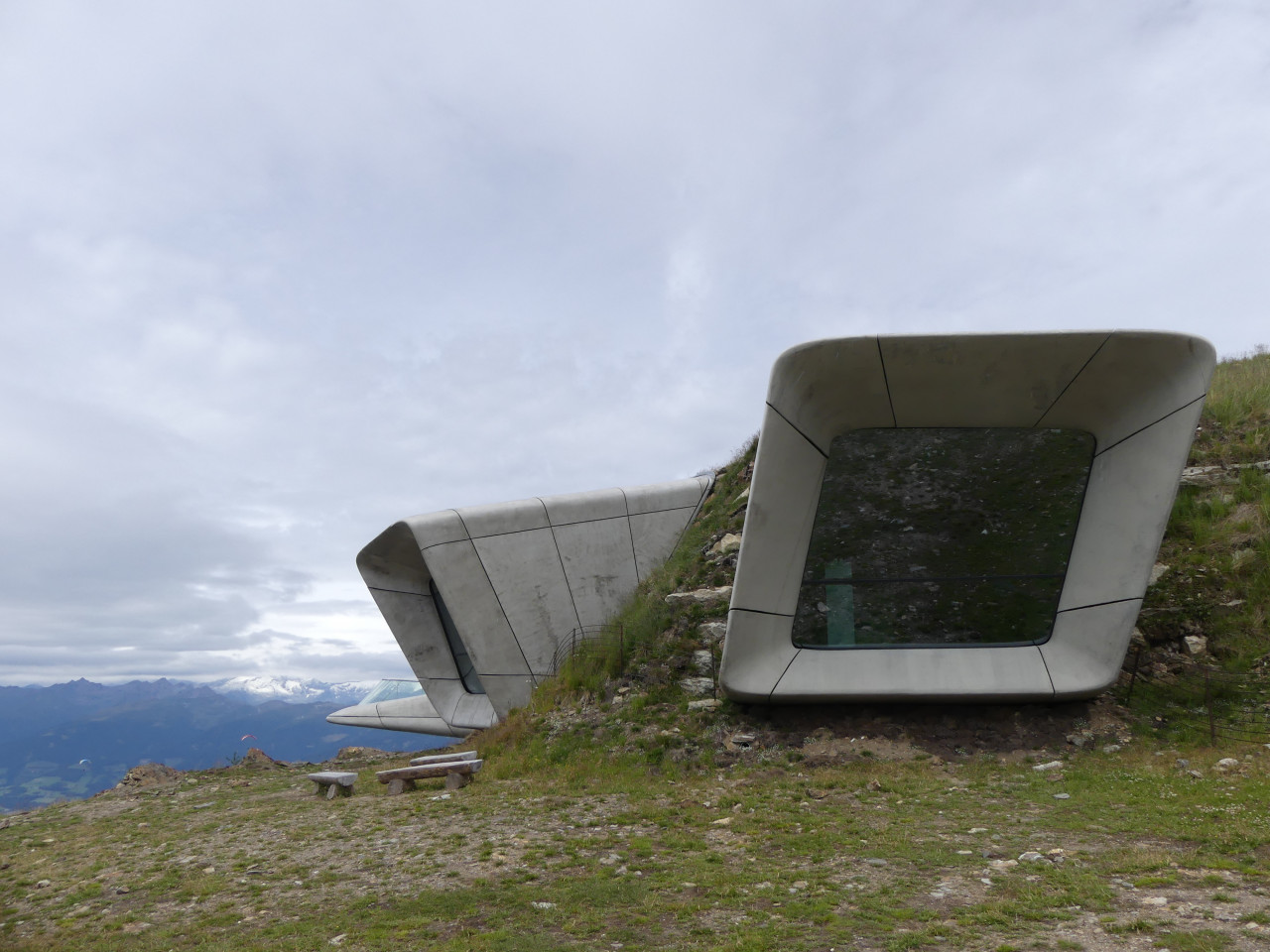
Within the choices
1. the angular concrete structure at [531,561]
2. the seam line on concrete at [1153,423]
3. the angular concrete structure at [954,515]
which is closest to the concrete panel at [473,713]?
the angular concrete structure at [531,561]

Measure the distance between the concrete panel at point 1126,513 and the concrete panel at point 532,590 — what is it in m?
12.2

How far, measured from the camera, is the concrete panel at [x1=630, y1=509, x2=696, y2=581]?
20.9m

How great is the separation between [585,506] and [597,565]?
1.65 m

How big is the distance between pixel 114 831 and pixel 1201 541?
63.2ft

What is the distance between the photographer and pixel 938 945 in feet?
15.7

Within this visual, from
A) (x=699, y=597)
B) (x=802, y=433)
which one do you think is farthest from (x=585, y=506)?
(x=802, y=433)

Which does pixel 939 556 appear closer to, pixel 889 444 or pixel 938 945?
pixel 889 444

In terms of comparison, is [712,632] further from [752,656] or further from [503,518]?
[503,518]

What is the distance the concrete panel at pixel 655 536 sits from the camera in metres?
20.9

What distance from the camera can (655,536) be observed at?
21141 millimetres

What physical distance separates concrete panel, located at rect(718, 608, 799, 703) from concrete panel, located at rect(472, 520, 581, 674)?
344 inches

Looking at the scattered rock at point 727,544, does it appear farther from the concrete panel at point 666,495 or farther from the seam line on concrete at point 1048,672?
the seam line on concrete at point 1048,672

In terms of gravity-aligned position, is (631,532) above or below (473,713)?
above

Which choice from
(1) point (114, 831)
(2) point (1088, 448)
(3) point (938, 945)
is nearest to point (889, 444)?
(2) point (1088, 448)
